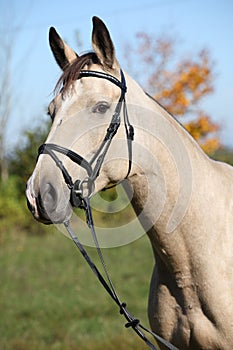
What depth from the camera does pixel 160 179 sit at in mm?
3197

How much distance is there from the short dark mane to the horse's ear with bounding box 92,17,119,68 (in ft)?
0.19

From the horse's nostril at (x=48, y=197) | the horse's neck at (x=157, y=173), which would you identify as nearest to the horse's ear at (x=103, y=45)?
the horse's neck at (x=157, y=173)

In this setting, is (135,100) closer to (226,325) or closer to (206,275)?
(206,275)

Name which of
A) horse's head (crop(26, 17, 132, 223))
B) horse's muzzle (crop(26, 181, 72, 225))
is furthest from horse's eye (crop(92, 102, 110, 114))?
horse's muzzle (crop(26, 181, 72, 225))

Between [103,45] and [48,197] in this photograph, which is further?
[103,45]

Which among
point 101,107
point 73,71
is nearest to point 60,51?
point 73,71

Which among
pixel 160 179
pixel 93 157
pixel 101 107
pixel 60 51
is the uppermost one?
pixel 60 51

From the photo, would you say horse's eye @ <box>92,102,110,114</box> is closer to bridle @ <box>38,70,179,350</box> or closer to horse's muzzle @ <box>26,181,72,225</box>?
bridle @ <box>38,70,179,350</box>

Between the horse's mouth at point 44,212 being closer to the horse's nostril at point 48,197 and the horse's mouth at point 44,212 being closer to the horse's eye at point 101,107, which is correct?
the horse's nostril at point 48,197

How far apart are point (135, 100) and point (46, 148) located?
64 cm

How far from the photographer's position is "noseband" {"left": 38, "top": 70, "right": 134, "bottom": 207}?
286 centimetres

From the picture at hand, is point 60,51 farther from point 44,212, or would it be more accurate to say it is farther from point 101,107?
point 44,212

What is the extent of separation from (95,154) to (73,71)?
0.45m

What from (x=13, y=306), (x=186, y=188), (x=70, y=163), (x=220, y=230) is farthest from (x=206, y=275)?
(x=13, y=306)
